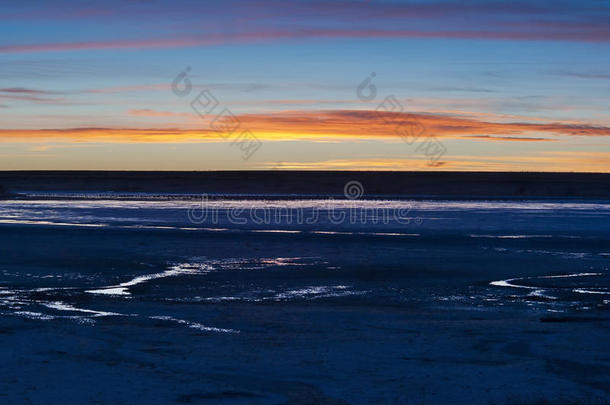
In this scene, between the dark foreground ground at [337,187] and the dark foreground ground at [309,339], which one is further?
the dark foreground ground at [337,187]

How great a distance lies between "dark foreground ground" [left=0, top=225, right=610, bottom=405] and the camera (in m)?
7.87

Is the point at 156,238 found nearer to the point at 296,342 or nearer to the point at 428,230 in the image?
the point at 428,230

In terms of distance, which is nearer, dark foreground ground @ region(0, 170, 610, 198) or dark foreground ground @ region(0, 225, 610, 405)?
dark foreground ground @ region(0, 225, 610, 405)

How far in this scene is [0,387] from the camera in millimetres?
7852

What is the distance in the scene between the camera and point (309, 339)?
9.98m

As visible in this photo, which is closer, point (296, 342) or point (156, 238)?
point (296, 342)

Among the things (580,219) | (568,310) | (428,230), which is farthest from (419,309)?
(580,219)

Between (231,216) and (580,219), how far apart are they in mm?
13487

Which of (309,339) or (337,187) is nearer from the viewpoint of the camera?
(309,339)

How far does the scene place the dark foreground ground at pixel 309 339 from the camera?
25.8 feet

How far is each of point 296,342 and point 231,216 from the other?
24237 mm

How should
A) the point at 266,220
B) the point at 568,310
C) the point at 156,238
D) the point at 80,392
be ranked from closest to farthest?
the point at 80,392, the point at 568,310, the point at 156,238, the point at 266,220

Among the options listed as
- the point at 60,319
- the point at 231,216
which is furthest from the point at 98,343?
the point at 231,216

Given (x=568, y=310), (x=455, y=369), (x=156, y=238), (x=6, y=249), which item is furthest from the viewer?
(x=156, y=238)
